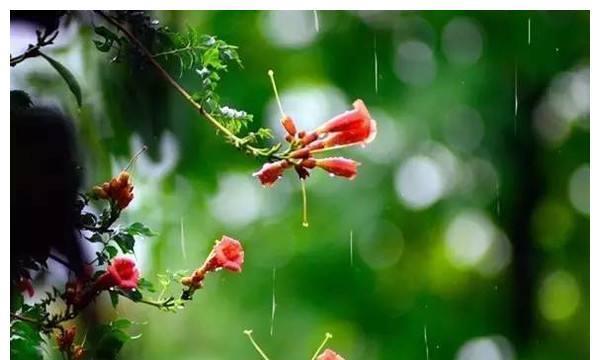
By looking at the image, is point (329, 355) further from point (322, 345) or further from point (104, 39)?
point (104, 39)

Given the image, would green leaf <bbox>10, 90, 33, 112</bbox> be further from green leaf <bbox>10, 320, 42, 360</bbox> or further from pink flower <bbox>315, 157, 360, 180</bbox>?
pink flower <bbox>315, 157, 360, 180</bbox>

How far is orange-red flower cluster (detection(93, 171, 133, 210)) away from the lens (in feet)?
4.59

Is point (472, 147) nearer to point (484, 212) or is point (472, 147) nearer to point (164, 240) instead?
point (484, 212)

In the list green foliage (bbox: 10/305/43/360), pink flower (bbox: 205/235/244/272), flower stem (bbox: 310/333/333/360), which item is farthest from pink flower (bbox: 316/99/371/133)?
green foliage (bbox: 10/305/43/360)

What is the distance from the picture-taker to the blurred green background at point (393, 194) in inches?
55.8

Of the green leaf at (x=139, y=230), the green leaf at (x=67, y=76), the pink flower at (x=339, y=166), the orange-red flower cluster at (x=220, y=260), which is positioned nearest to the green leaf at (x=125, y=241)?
the green leaf at (x=139, y=230)

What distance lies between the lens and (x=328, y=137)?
4.56 feet

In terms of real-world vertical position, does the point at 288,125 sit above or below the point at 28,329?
above

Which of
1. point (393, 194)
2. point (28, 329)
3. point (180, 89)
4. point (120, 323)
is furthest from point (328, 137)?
point (28, 329)

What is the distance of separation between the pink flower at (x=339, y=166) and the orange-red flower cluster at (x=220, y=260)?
0.21 metres

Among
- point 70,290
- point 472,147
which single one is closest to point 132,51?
point 70,290

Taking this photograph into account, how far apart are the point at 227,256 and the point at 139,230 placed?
161 millimetres

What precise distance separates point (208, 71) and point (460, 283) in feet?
1.93

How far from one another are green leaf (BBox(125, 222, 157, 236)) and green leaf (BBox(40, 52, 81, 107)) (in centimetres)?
23
